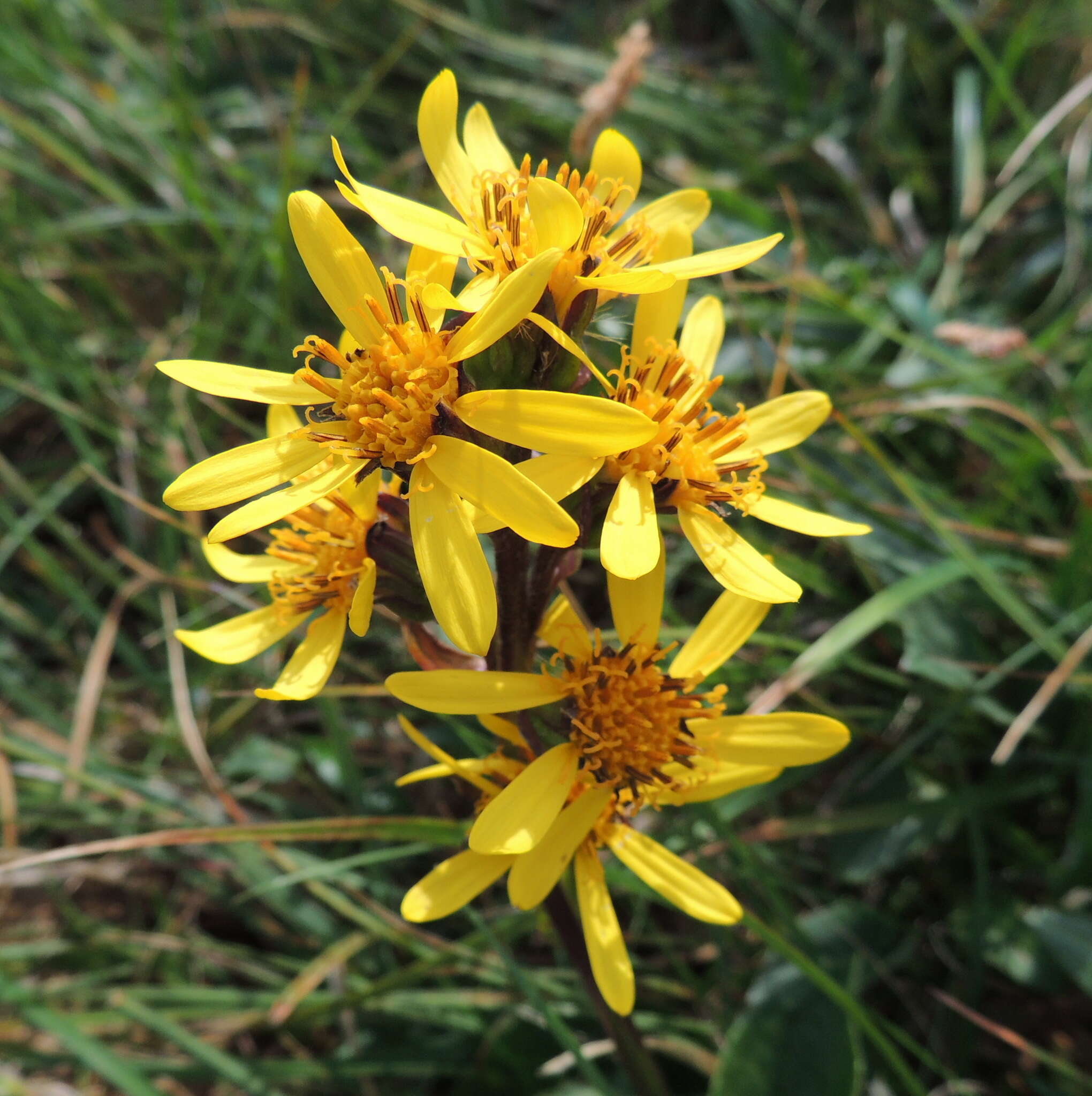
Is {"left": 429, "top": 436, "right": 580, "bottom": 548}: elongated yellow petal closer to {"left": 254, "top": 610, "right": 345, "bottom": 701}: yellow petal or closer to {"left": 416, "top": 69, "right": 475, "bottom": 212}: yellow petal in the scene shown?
{"left": 254, "top": 610, "right": 345, "bottom": 701}: yellow petal

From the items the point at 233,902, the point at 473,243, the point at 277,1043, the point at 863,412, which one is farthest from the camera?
the point at 863,412

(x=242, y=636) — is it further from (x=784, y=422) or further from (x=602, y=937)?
(x=784, y=422)

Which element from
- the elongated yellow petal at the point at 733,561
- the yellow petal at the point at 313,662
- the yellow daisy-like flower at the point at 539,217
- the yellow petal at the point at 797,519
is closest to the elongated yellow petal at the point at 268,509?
the yellow petal at the point at 313,662

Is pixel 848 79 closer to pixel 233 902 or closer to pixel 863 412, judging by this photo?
pixel 863 412

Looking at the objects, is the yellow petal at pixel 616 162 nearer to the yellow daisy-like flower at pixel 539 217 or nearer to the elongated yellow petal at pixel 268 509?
the yellow daisy-like flower at pixel 539 217

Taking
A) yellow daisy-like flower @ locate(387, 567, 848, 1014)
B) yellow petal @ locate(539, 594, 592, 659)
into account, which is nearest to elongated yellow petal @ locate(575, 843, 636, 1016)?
yellow daisy-like flower @ locate(387, 567, 848, 1014)

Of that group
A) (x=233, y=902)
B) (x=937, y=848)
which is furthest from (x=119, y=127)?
(x=937, y=848)
